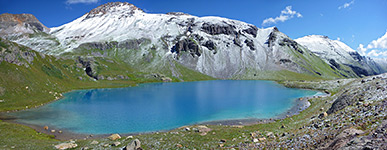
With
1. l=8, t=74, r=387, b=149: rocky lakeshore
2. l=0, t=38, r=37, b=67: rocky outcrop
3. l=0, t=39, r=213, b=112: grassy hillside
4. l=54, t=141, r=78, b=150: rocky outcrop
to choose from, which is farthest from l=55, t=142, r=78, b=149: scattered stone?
l=0, t=38, r=37, b=67: rocky outcrop

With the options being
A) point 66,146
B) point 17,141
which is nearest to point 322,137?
point 66,146

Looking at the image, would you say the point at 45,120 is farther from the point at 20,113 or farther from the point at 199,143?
the point at 199,143

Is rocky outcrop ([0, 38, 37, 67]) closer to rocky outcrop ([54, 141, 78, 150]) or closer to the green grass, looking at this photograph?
the green grass

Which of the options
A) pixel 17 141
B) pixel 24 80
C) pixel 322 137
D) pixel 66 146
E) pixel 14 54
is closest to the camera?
pixel 322 137

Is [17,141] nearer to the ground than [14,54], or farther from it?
nearer to the ground

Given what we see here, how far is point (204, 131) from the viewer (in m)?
36.3

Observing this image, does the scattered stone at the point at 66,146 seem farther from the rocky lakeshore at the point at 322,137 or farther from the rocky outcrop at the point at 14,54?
the rocky outcrop at the point at 14,54

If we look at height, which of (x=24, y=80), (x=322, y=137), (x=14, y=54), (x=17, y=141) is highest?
(x=14, y=54)

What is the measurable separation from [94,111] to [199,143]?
→ 52806 millimetres

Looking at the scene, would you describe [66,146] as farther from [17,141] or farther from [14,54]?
[14,54]

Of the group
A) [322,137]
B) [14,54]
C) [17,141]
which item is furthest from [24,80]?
[322,137]

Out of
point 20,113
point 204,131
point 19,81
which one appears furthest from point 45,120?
point 204,131

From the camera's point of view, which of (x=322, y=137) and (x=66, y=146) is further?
(x=66, y=146)

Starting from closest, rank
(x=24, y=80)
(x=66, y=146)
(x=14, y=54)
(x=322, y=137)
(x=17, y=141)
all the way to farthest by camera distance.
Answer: (x=322, y=137) → (x=66, y=146) → (x=17, y=141) → (x=24, y=80) → (x=14, y=54)
